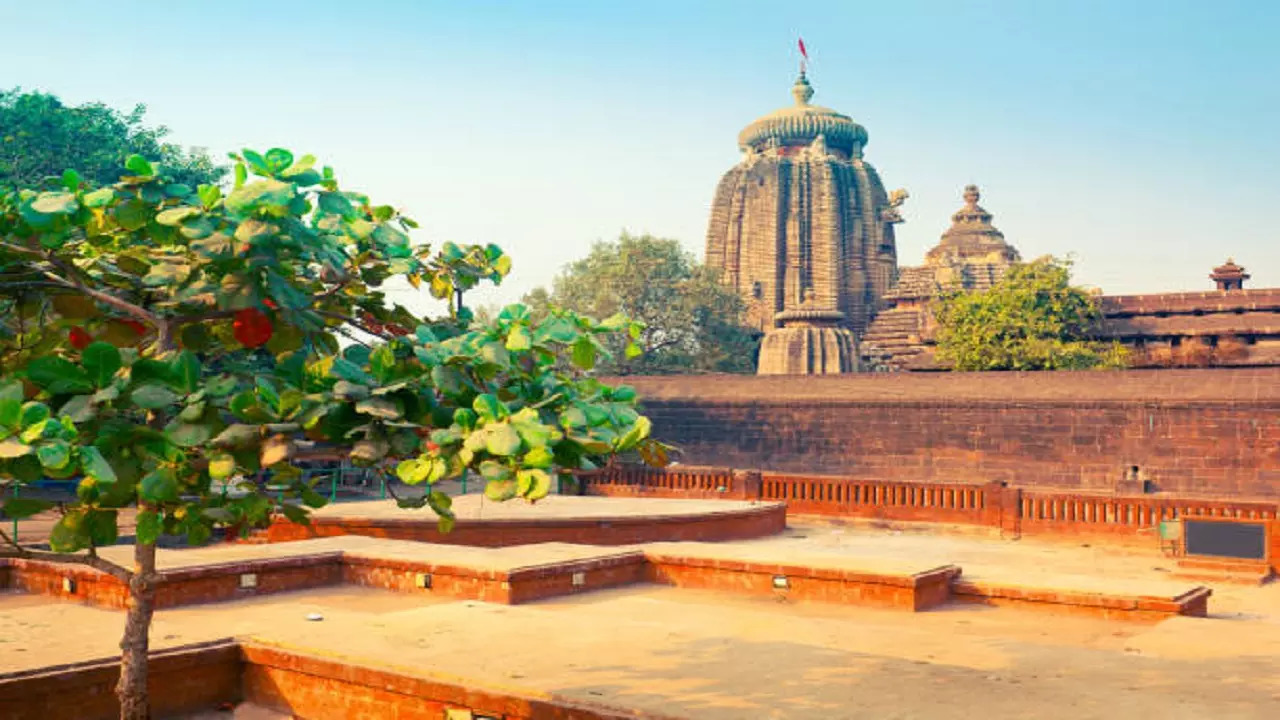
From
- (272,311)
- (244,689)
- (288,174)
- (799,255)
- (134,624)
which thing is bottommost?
(244,689)

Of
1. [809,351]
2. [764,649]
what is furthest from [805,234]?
[764,649]

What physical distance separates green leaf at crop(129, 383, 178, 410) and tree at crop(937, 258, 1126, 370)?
33.6m

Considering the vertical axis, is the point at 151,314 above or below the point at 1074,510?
above

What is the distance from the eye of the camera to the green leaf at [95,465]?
387 cm

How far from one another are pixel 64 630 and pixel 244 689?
162 centimetres

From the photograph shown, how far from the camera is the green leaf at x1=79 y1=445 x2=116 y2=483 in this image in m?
3.87

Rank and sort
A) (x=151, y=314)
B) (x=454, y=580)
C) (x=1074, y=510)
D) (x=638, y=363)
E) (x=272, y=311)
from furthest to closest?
(x=638, y=363) → (x=1074, y=510) → (x=454, y=580) → (x=151, y=314) → (x=272, y=311)

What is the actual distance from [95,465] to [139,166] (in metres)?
→ 1.23

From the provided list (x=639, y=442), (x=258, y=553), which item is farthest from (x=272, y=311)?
(x=258, y=553)

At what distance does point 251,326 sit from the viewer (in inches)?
186

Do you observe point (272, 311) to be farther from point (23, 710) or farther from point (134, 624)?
point (23, 710)

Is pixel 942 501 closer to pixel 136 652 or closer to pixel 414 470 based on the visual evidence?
pixel 136 652

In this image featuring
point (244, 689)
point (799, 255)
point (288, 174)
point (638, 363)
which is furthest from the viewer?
point (799, 255)

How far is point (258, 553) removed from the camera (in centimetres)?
1051
